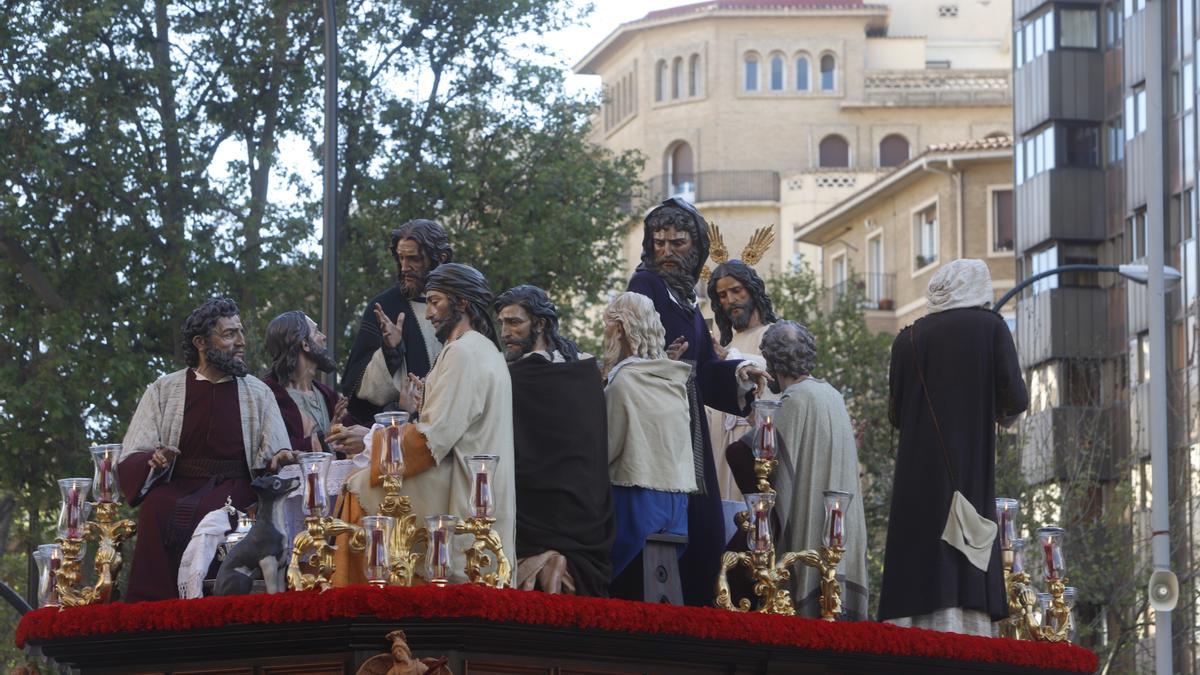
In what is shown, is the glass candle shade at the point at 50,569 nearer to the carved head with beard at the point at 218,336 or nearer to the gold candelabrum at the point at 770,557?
the carved head with beard at the point at 218,336

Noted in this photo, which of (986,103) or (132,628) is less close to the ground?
(986,103)

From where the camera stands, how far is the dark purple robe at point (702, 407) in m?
14.3

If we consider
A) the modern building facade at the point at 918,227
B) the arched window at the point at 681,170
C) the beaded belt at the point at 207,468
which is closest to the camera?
the beaded belt at the point at 207,468

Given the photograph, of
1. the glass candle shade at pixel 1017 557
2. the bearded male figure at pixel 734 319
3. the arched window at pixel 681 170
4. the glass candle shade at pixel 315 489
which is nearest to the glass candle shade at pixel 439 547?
the glass candle shade at pixel 315 489

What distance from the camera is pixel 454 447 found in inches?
508

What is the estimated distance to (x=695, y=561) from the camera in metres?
14.4

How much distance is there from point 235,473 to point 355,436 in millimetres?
705

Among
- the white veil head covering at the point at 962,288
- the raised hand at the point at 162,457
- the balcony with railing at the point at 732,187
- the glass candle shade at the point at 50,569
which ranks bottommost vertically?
the glass candle shade at the point at 50,569

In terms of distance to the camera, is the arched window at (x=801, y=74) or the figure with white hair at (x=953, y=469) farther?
the arched window at (x=801, y=74)

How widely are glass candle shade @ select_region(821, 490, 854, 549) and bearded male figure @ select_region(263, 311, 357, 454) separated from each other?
9.42ft

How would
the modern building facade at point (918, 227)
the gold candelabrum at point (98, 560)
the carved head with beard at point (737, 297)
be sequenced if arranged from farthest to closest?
the modern building facade at point (918, 227) → the carved head with beard at point (737, 297) → the gold candelabrum at point (98, 560)

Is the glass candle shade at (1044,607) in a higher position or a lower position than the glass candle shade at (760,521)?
lower

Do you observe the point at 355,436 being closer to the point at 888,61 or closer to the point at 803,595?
the point at 803,595

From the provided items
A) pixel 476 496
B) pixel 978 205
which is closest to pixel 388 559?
pixel 476 496
